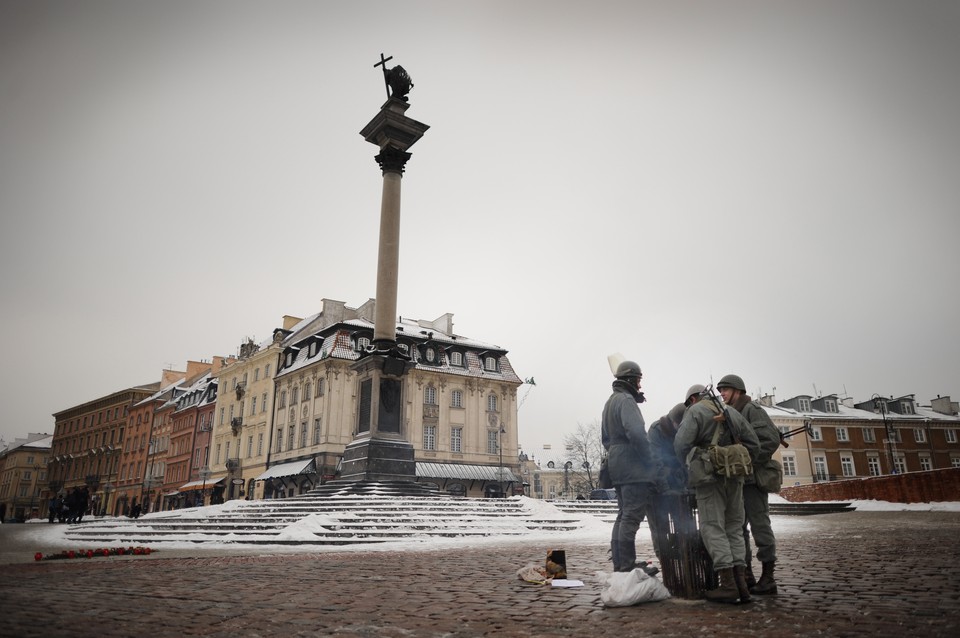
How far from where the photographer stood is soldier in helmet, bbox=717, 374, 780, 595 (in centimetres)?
546

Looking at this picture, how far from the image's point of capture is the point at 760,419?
6102 mm

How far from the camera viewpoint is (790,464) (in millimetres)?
53812

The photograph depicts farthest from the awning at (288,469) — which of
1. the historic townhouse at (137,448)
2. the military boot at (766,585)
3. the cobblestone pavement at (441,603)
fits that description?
the military boot at (766,585)

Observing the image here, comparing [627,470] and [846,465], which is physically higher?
[846,465]

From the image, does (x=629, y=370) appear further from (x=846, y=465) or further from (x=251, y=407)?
(x=846, y=465)

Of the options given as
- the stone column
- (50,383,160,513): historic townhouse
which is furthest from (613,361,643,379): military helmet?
(50,383,160,513): historic townhouse

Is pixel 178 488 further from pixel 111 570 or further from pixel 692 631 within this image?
pixel 692 631

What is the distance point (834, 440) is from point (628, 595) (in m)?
58.5

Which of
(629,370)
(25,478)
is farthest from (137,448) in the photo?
(629,370)

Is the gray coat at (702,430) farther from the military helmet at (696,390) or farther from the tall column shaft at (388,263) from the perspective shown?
the tall column shaft at (388,263)

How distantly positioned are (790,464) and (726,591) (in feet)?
183

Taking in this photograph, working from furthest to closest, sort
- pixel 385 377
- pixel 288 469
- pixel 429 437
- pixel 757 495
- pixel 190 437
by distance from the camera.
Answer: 1. pixel 190 437
2. pixel 429 437
3. pixel 288 469
4. pixel 385 377
5. pixel 757 495

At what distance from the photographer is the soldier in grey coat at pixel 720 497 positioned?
4.94 meters

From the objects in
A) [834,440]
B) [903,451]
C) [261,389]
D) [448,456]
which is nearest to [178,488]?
[261,389]
